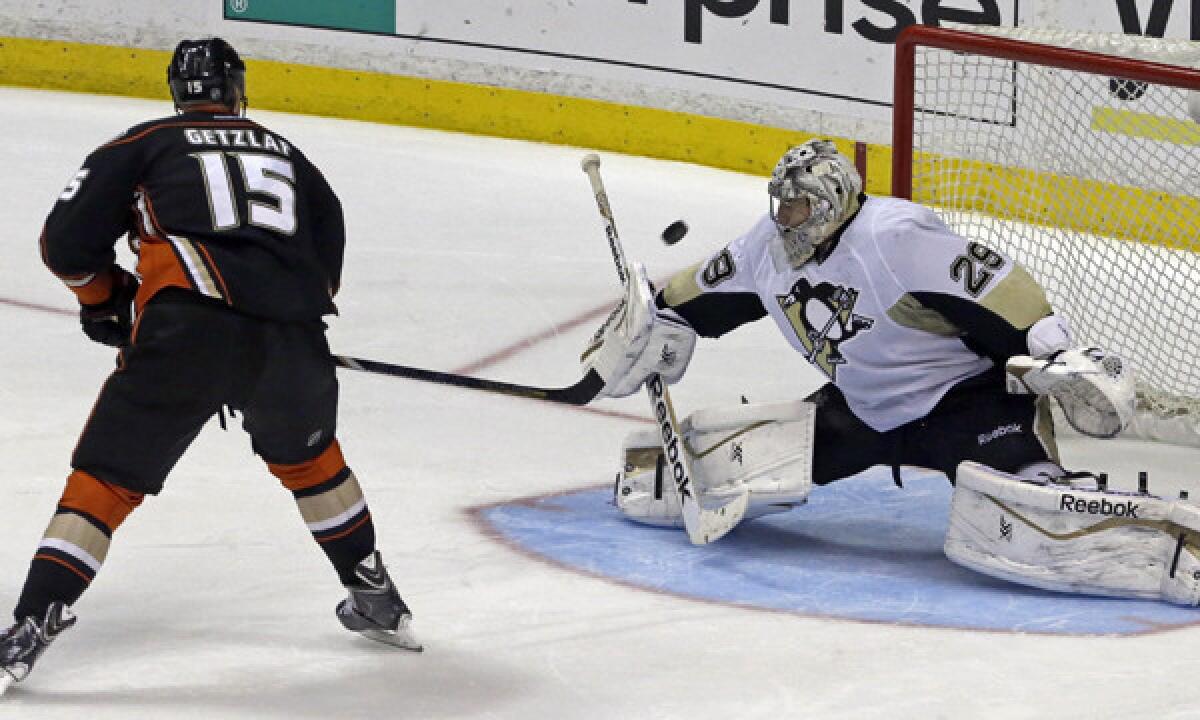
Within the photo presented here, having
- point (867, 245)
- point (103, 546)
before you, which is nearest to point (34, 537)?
point (103, 546)

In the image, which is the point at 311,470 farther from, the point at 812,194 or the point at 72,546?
the point at 812,194

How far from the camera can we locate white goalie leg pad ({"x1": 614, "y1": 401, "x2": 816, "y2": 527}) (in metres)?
4.37

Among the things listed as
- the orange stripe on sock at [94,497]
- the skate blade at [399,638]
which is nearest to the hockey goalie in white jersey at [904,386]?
the skate blade at [399,638]

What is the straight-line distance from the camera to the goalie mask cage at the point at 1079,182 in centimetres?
523

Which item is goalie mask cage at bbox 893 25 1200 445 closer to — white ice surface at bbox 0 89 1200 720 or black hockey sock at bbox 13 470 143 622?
white ice surface at bbox 0 89 1200 720

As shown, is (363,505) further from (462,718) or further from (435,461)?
(435,461)

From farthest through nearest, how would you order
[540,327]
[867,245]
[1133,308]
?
[540,327], [1133,308], [867,245]

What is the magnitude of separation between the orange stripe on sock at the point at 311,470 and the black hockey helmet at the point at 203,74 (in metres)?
→ 0.56

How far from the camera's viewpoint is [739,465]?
4.40 m

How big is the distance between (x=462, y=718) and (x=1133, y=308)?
2447 millimetres

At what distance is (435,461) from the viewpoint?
Answer: 4910 millimetres

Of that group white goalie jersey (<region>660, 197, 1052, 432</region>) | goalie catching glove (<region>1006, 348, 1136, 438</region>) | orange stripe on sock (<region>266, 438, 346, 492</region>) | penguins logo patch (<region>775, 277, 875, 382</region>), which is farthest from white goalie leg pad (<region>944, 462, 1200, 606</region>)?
orange stripe on sock (<region>266, 438, 346, 492</region>)

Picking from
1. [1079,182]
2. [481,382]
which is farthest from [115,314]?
[1079,182]

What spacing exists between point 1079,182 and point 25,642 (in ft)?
9.74
